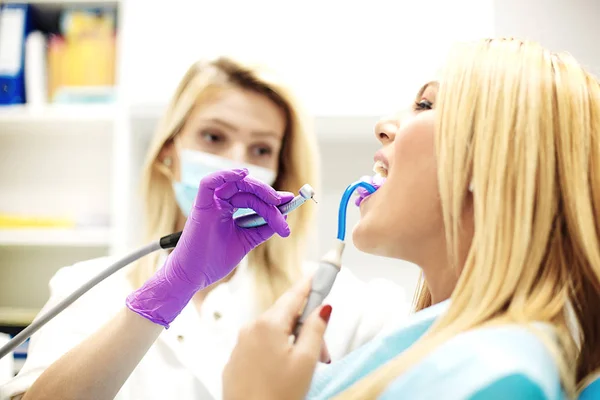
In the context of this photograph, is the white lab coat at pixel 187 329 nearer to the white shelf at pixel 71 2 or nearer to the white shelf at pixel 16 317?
the white shelf at pixel 16 317

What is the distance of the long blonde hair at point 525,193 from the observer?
0.75 meters

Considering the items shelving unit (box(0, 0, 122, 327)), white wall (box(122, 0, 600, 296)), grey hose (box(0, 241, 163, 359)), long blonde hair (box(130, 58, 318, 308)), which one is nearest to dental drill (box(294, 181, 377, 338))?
grey hose (box(0, 241, 163, 359))

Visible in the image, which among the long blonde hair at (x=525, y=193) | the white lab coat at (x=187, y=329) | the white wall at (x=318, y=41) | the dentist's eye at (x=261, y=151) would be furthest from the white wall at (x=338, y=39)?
the long blonde hair at (x=525, y=193)

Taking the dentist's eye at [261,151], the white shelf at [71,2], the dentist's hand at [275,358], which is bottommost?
the dentist's hand at [275,358]

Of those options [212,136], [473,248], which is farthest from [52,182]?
[473,248]

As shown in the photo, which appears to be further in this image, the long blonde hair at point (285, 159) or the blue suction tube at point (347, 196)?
the long blonde hair at point (285, 159)

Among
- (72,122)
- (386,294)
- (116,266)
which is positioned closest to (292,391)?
(116,266)

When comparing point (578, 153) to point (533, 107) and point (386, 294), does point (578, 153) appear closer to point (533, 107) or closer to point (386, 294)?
point (533, 107)

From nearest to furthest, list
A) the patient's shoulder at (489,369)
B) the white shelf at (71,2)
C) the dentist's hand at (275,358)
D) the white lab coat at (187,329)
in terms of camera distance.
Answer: the patient's shoulder at (489,369) < the dentist's hand at (275,358) < the white lab coat at (187,329) < the white shelf at (71,2)

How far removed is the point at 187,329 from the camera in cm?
138

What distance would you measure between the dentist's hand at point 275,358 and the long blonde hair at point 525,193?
0.31 ft

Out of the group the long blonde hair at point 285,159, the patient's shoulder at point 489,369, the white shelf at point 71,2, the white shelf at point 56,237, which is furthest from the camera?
the white shelf at point 71,2

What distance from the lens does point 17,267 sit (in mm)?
2000

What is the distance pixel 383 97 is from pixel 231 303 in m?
0.85
